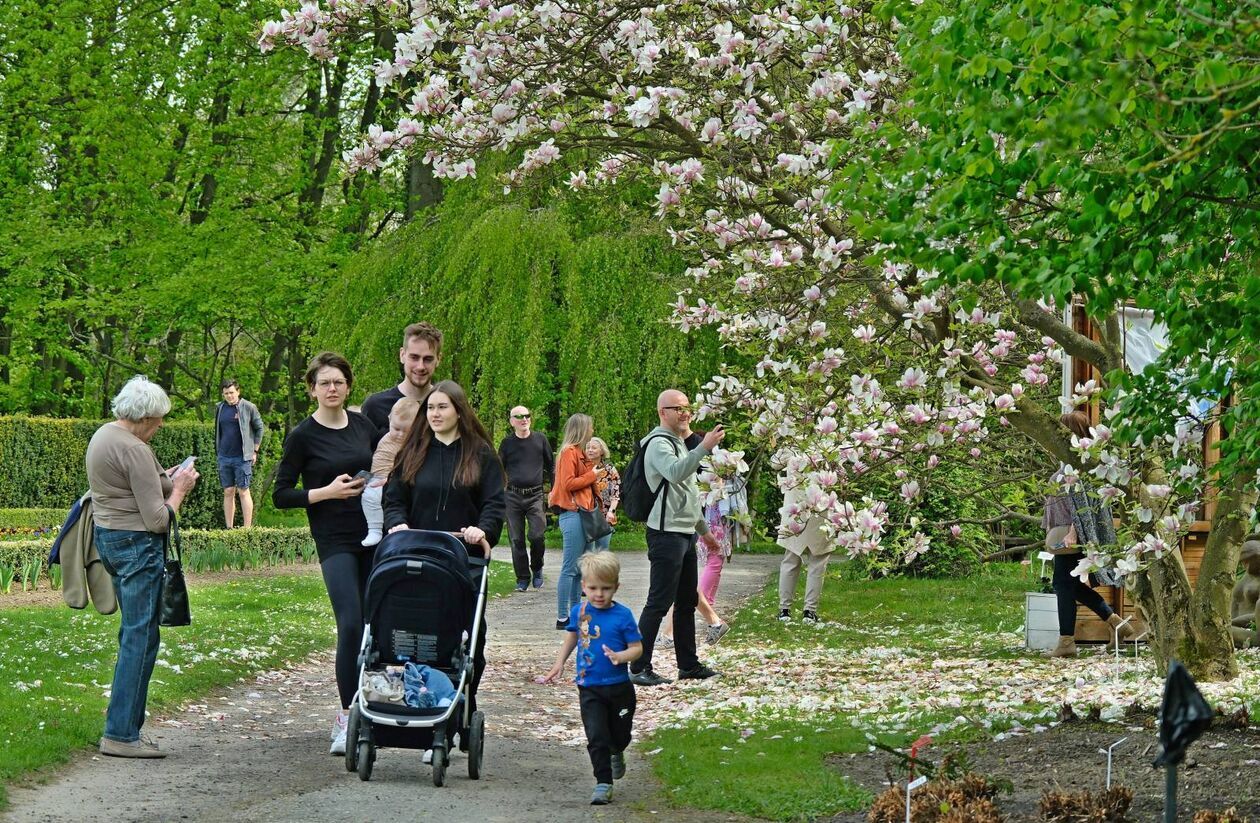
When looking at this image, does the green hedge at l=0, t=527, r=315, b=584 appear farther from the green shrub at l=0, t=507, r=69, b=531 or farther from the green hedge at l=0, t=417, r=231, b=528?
the green hedge at l=0, t=417, r=231, b=528

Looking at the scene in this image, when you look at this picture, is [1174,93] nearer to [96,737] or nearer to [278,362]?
[96,737]

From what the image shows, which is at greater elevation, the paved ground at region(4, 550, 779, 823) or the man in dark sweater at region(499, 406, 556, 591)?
the man in dark sweater at region(499, 406, 556, 591)

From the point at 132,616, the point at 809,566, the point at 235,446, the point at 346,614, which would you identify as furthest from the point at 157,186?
the point at 346,614

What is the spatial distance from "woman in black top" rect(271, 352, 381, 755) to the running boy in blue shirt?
139cm

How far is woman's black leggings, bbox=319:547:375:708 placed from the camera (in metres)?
8.09

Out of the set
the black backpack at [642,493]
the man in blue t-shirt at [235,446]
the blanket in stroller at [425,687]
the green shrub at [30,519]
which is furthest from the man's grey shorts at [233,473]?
the blanket in stroller at [425,687]

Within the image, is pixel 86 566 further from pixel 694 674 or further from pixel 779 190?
pixel 694 674

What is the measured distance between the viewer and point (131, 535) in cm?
798

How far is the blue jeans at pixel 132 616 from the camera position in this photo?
7879 mm

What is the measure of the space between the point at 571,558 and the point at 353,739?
21.3 feet

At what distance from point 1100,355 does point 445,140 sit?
4.27m

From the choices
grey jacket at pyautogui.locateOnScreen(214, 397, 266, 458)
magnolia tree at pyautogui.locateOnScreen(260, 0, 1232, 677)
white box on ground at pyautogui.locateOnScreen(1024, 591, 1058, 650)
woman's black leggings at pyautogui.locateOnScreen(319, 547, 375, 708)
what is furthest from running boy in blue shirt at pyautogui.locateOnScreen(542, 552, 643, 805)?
grey jacket at pyautogui.locateOnScreen(214, 397, 266, 458)

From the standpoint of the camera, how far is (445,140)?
→ 9.98 m

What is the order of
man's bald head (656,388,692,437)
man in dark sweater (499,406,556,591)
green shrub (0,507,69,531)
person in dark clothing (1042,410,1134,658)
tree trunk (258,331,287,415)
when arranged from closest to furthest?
man's bald head (656,388,692,437)
person in dark clothing (1042,410,1134,658)
man in dark sweater (499,406,556,591)
green shrub (0,507,69,531)
tree trunk (258,331,287,415)
